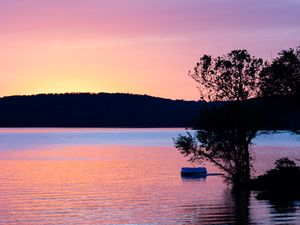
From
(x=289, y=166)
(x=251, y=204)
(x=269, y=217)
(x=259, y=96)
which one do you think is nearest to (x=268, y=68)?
(x=259, y=96)

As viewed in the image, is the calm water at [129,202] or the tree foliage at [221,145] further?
the tree foliage at [221,145]

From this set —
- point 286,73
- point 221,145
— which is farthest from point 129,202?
point 286,73

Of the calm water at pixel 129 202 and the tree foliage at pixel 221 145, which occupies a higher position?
the tree foliage at pixel 221 145

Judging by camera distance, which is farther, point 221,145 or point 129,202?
point 221,145

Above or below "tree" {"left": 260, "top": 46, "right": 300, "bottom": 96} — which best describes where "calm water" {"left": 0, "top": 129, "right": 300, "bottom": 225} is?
below

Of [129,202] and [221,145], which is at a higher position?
[221,145]

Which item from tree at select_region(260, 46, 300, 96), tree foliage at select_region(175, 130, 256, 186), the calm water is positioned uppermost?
tree at select_region(260, 46, 300, 96)

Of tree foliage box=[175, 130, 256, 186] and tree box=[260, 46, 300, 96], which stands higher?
tree box=[260, 46, 300, 96]

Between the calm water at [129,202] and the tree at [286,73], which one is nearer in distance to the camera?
the calm water at [129,202]

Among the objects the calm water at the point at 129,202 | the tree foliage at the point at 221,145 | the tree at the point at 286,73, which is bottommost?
the calm water at the point at 129,202

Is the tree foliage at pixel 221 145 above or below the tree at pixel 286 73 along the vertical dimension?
below

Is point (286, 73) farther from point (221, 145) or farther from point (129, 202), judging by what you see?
point (129, 202)

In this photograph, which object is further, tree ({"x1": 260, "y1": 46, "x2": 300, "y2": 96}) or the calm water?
tree ({"x1": 260, "y1": 46, "x2": 300, "y2": 96})

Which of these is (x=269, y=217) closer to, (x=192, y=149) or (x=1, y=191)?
(x=192, y=149)
